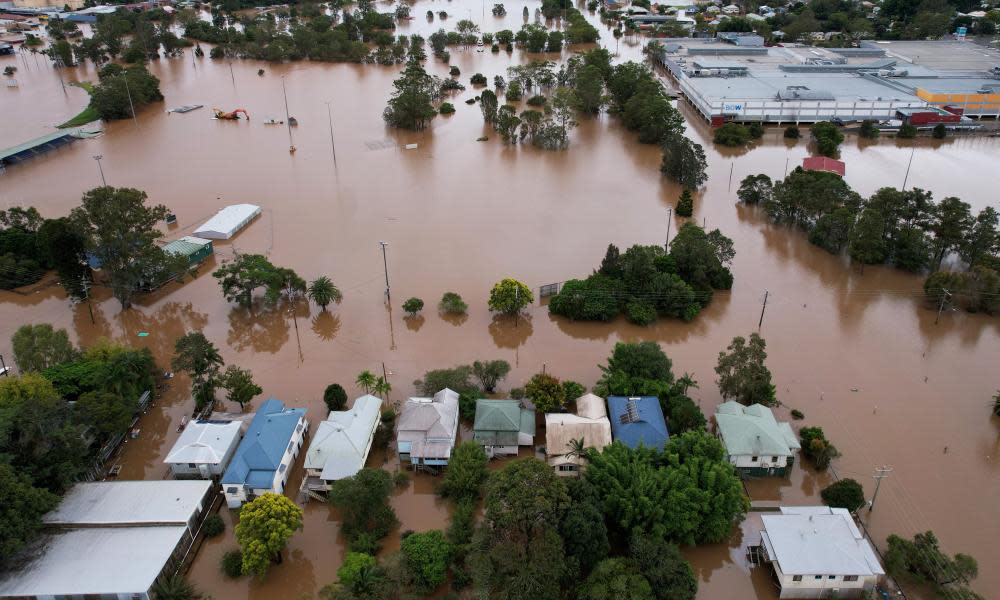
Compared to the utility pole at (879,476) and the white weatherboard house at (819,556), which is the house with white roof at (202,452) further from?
the utility pole at (879,476)

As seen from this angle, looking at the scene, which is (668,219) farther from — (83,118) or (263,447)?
(83,118)

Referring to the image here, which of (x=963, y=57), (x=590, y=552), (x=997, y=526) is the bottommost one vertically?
(x=997, y=526)

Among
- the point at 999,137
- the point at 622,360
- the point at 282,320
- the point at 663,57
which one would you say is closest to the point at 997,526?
the point at 622,360

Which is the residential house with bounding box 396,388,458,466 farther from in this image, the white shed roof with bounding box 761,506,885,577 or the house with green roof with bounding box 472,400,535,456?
the white shed roof with bounding box 761,506,885,577

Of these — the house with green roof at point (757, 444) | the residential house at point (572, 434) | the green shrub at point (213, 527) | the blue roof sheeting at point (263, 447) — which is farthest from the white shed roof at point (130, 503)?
the house with green roof at point (757, 444)

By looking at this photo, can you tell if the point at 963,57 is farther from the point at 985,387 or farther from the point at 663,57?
the point at 985,387

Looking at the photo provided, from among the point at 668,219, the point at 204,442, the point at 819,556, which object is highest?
the point at 668,219

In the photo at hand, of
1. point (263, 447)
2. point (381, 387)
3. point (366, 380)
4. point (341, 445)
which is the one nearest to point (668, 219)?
point (381, 387)
